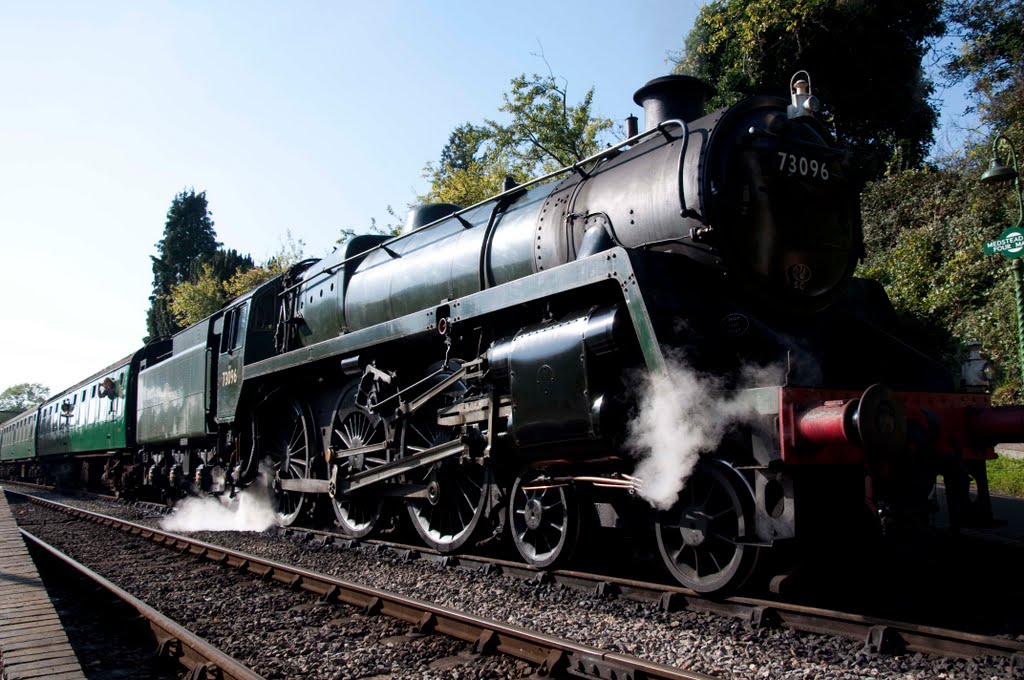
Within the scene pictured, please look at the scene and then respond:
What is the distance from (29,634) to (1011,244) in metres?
9.69

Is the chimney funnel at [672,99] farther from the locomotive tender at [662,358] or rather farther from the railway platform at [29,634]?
the railway platform at [29,634]

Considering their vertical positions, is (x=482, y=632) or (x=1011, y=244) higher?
(x=1011, y=244)

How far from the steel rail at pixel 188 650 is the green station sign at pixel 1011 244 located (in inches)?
344

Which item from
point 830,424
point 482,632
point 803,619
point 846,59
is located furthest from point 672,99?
point 846,59

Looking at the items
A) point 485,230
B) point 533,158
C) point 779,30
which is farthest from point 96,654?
point 533,158

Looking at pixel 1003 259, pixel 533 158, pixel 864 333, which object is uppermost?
pixel 533 158

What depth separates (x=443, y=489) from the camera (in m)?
6.71

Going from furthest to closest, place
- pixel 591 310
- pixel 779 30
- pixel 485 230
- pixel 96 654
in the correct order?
1. pixel 779 30
2. pixel 485 230
3. pixel 591 310
4. pixel 96 654

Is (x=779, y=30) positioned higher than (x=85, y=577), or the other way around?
(x=779, y=30)

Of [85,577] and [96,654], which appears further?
[85,577]

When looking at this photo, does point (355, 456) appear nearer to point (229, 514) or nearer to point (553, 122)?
point (229, 514)

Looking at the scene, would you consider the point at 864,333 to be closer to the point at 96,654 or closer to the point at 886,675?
the point at 886,675

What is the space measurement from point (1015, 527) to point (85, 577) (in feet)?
27.1

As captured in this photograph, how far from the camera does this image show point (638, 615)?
4543mm
